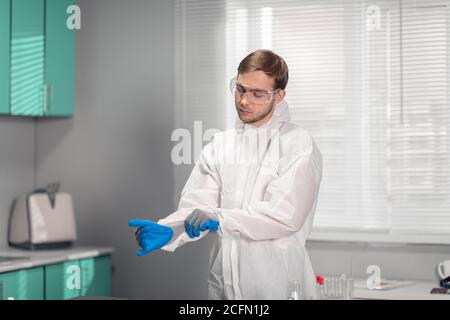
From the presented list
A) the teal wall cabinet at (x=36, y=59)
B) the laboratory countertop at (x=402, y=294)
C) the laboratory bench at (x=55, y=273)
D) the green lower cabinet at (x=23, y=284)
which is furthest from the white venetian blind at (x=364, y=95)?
the green lower cabinet at (x=23, y=284)

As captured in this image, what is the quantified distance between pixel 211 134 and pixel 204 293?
64 centimetres

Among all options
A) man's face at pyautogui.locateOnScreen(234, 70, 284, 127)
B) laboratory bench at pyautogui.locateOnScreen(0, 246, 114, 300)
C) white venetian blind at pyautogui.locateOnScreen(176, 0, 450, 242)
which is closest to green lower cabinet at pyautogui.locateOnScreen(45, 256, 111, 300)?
laboratory bench at pyautogui.locateOnScreen(0, 246, 114, 300)

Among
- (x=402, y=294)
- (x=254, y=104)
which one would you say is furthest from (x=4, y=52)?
(x=402, y=294)

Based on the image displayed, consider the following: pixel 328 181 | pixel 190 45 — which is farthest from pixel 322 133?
pixel 190 45

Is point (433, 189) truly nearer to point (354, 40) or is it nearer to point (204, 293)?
point (354, 40)

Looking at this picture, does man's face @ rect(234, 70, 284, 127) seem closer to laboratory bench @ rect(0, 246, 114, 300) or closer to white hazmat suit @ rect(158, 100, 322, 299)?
white hazmat suit @ rect(158, 100, 322, 299)

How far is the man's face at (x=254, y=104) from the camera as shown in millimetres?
2012

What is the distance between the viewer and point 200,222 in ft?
6.07

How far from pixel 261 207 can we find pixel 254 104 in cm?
31

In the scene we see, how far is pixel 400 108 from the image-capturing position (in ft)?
8.45

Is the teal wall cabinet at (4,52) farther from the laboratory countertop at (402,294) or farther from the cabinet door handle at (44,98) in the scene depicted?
the laboratory countertop at (402,294)

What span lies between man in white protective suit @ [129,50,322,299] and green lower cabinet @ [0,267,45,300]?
0.71 metres

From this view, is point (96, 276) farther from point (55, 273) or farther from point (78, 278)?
point (55, 273)

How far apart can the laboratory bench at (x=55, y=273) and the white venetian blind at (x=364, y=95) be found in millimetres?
728
